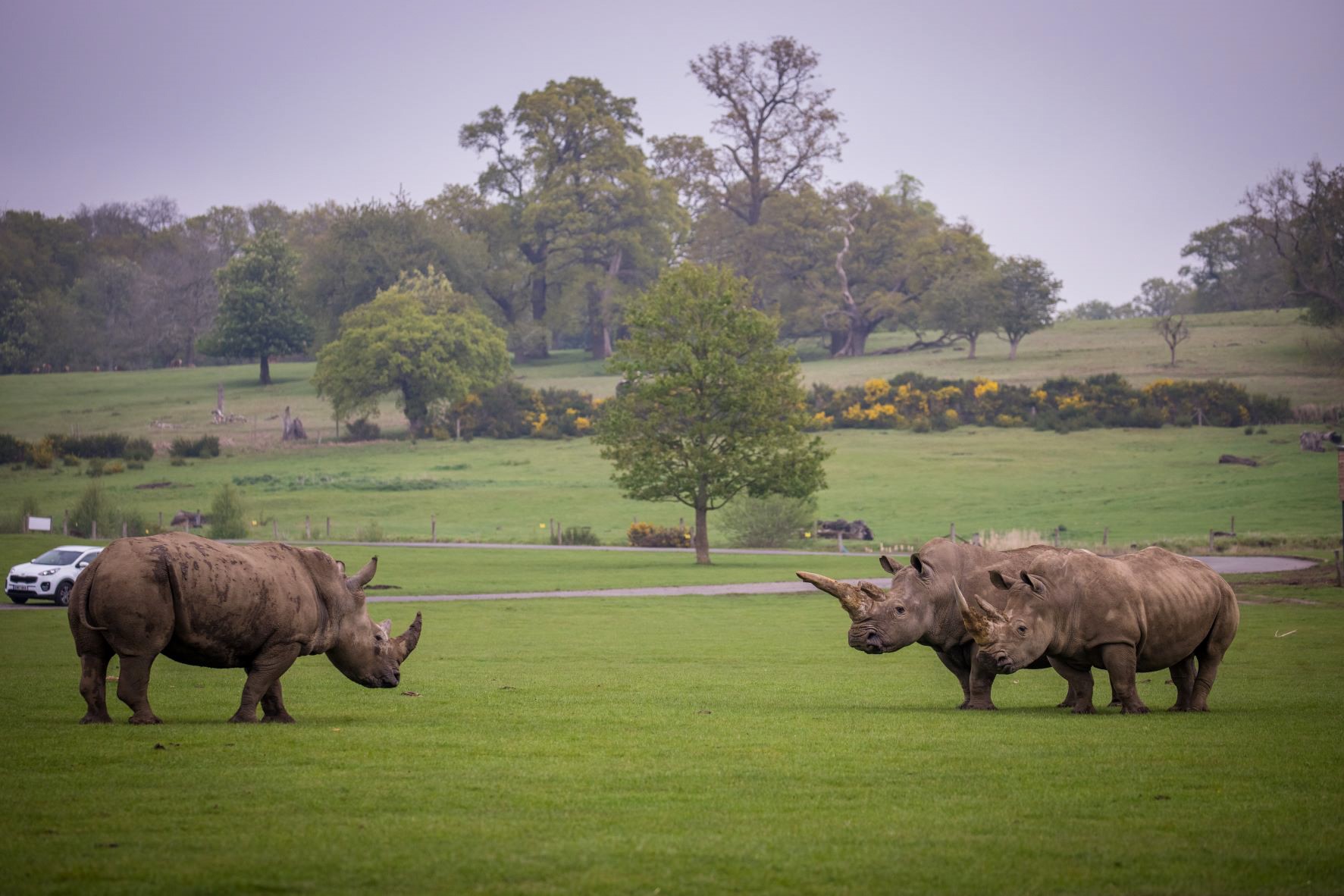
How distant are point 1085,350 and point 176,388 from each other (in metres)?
79.3

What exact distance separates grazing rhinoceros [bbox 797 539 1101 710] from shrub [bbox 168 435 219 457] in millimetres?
84328

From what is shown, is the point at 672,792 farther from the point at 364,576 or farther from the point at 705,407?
the point at 705,407

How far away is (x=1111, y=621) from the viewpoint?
51.1 feet

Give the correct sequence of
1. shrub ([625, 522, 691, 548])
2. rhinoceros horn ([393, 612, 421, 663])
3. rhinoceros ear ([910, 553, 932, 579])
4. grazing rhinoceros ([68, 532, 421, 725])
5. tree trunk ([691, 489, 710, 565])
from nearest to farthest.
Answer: grazing rhinoceros ([68, 532, 421, 725]), rhinoceros horn ([393, 612, 421, 663]), rhinoceros ear ([910, 553, 932, 579]), tree trunk ([691, 489, 710, 565]), shrub ([625, 522, 691, 548])

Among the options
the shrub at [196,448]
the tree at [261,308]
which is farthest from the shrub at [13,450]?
the tree at [261,308]

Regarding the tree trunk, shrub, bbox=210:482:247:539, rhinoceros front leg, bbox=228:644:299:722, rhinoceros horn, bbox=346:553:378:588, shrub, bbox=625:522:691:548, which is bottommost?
shrub, bbox=625:522:691:548

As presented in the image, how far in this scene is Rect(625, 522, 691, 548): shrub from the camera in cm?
6531

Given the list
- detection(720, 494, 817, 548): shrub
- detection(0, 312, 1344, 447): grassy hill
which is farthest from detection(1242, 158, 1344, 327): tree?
detection(720, 494, 817, 548): shrub

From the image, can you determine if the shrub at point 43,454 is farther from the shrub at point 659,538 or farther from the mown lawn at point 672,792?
the mown lawn at point 672,792

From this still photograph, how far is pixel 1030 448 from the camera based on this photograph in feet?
282

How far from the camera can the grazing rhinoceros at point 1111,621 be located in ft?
50.8

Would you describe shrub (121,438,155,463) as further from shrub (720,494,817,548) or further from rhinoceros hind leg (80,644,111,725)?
rhinoceros hind leg (80,644,111,725)

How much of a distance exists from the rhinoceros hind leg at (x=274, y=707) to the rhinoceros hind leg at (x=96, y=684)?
1596 millimetres

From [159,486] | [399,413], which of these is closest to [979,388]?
[399,413]
